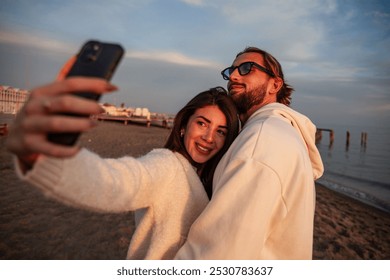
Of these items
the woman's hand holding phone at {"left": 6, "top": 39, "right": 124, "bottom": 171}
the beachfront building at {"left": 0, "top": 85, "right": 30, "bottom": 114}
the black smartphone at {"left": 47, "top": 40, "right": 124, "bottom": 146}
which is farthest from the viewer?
the beachfront building at {"left": 0, "top": 85, "right": 30, "bottom": 114}

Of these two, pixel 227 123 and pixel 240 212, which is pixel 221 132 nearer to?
pixel 227 123

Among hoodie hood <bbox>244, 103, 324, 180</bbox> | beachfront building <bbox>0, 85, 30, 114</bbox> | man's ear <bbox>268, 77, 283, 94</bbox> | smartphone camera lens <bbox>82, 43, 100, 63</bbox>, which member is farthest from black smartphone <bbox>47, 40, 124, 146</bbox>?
beachfront building <bbox>0, 85, 30, 114</bbox>

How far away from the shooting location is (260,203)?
57.0 inches

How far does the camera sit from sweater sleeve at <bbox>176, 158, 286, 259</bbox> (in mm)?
1448

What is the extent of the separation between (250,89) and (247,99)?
0.45 feet

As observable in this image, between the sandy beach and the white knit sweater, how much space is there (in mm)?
3073

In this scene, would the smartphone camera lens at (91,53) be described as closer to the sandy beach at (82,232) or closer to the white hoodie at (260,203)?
the white hoodie at (260,203)

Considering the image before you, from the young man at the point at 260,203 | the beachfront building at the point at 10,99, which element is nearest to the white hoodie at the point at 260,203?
the young man at the point at 260,203

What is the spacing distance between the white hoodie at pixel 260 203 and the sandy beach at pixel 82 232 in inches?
134

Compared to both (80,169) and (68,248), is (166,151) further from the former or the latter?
(68,248)

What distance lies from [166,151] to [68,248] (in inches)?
139

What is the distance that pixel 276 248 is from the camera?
66.7 inches

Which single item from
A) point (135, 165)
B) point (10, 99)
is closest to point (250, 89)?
point (135, 165)

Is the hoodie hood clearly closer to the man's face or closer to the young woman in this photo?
the young woman
